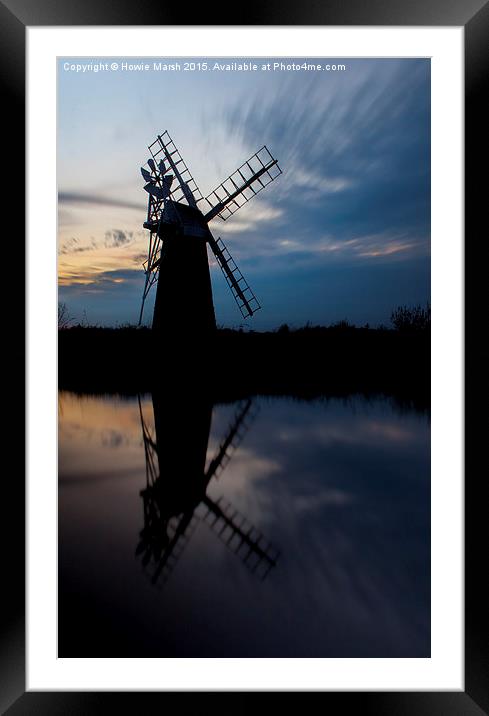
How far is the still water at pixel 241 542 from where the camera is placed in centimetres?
258

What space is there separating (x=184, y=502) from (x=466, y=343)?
9.05 ft

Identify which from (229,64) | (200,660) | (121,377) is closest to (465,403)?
(200,660)

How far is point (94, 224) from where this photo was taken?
21.7ft

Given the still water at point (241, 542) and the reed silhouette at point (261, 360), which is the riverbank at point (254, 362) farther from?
the still water at point (241, 542)

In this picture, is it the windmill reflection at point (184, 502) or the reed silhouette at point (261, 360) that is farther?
the reed silhouette at point (261, 360)

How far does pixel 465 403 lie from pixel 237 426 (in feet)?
15.0

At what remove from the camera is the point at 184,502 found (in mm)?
4047

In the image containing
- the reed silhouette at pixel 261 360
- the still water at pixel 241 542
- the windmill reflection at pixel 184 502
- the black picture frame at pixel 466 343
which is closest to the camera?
the black picture frame at pixel 466 343

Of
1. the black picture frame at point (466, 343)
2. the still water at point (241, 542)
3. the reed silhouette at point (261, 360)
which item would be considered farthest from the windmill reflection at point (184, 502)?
the reed silhouette at point (261, 360)

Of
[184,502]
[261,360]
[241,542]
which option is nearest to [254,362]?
Answer: [261,360]

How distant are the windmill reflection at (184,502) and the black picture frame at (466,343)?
33.2 inches

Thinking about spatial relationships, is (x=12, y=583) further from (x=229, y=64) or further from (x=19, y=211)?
(x=229, y=64)

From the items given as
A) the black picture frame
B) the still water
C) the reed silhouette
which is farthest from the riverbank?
the black picture frame

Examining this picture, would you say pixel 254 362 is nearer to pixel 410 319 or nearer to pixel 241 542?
pixel 410 319
